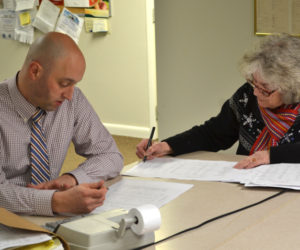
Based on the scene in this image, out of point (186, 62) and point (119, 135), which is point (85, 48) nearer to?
point (119, 135)

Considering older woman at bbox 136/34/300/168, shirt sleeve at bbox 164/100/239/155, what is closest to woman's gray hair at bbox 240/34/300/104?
older woman at bbox 136/34/300/168

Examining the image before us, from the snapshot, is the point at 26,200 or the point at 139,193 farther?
the point at 139,193

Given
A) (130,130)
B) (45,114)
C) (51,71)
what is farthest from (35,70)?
(130,130)

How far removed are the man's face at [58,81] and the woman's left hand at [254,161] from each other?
2.12 feet

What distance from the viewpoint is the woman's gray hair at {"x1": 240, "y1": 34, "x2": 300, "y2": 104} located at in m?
1.97

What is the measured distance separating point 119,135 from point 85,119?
3109 mm

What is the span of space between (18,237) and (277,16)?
2.11 metres

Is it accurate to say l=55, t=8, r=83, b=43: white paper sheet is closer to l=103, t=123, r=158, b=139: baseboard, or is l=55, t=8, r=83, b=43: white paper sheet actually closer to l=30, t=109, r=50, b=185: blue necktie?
l=103, t=123, r=158, b=139: baseboard

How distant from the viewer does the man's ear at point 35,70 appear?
1708 mm

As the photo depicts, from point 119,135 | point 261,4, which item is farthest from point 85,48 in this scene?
point 261,4

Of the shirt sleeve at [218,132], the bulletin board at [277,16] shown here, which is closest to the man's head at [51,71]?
the shirt sleeve at [218,132]

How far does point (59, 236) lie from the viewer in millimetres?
1090

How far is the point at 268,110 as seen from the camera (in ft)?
6.86

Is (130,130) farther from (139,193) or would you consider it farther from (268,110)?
(139,193)
